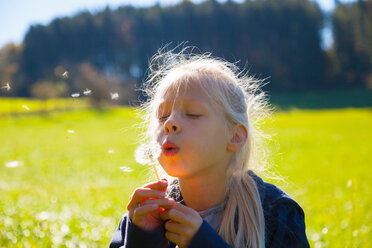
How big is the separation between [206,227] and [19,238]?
2.50m

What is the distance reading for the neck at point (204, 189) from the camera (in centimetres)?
186

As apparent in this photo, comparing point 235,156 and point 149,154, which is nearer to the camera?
point 149,154

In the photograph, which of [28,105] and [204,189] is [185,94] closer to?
[204,189]

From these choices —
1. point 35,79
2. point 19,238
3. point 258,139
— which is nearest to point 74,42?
point 35,79

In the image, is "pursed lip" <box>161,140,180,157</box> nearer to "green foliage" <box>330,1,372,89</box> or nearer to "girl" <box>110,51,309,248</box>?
"girl" <box>110,51,309,248</box>

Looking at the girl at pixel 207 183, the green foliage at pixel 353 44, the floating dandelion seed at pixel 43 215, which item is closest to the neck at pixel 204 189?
the girl at pixel 207 183

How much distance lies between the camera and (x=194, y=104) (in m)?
1.73

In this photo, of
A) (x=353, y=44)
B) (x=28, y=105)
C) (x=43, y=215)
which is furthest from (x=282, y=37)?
(x=28, y=105)

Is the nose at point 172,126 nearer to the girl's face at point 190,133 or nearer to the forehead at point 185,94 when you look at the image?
the girl's face at point 190,133

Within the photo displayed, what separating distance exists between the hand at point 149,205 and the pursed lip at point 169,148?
132 mm

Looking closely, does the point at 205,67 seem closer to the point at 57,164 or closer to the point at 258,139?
the point at 258,139

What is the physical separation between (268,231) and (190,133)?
2.14ft

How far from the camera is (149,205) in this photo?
1554 mm

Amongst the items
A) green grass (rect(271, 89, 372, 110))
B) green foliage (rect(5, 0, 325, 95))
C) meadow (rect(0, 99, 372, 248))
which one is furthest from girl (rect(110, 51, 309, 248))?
green grass (rect(271, 89, 372, 110))
